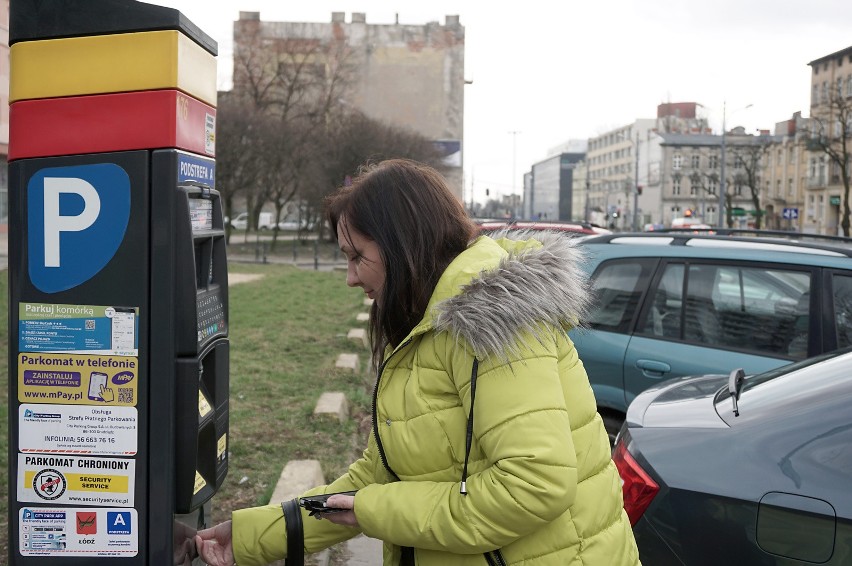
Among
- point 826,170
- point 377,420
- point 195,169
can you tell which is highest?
point 826,170

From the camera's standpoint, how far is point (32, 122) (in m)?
2.43

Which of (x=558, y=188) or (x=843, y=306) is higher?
(x=558, y=188)

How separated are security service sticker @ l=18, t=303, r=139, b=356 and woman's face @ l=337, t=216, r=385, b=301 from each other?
735mm

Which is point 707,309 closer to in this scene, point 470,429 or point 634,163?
point 470,429

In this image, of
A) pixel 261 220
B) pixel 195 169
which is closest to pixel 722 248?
pixel 195 169

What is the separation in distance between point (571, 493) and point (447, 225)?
683 millimetres

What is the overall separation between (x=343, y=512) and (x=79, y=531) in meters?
1.02

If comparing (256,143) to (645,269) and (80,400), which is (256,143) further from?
(80,400)

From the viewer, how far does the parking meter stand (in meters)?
2.40

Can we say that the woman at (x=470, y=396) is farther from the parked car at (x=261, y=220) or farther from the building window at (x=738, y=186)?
the building window at (x=738, y=186)

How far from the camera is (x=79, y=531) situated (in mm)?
2545

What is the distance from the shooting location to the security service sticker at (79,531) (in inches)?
99.3

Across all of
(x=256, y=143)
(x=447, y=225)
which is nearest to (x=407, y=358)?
(x=447, y=225)

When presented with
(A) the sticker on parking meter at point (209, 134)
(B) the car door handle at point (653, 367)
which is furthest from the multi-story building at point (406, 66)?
(A) the sticker on parking meter at point (209, 134)
